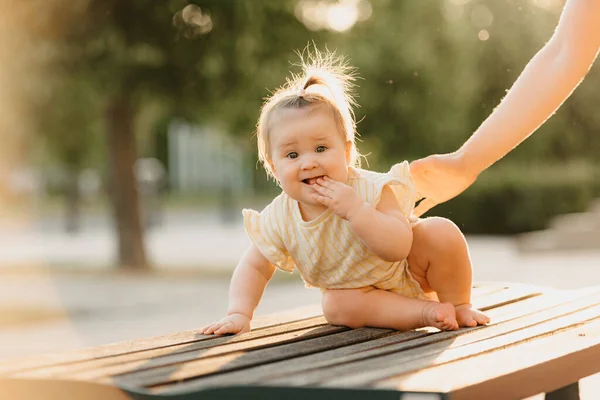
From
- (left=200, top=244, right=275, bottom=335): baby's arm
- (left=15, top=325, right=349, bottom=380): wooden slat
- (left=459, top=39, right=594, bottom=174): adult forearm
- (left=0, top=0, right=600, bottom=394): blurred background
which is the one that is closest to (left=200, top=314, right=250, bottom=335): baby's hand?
(left=200, top=244, right=275, bottom=335): baby's arm

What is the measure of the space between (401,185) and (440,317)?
364 mm

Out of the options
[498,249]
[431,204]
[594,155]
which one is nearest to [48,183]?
[594,155]

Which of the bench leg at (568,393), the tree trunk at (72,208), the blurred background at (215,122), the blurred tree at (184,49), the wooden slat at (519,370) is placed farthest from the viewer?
the tree trunk at (72,208)

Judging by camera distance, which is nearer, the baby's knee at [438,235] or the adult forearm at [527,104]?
the baby's knee at [438,235]

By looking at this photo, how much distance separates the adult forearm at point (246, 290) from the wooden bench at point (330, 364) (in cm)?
7

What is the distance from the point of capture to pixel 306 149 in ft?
8.11

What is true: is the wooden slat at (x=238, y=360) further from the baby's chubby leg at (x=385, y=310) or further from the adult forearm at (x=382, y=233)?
the adult forearm at (x=382, y=233)

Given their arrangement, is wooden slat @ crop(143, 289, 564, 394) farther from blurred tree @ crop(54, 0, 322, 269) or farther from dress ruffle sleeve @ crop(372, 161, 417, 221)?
blurred tree @ crop(54, 0, 322, 269)

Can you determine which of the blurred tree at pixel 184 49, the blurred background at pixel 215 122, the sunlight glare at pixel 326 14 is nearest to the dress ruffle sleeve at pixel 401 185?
the blurred background at pixel 215 122

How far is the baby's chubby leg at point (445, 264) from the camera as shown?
256 centimetres

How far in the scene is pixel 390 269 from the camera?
8.50 ft

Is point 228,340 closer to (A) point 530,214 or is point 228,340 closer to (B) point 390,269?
(B) point 390,269

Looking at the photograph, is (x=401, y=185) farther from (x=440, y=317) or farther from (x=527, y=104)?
(x=527, y=104)

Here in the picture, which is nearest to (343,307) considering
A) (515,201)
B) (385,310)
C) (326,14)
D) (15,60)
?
(385,310)
